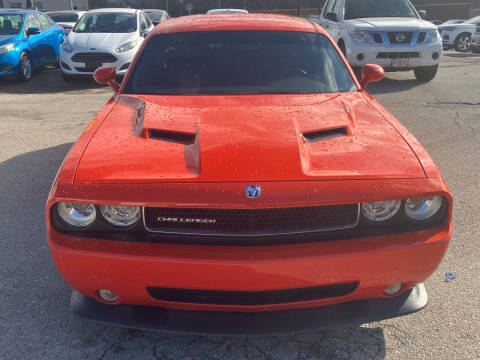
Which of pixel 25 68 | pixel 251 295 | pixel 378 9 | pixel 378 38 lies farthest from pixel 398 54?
pixel 251 295

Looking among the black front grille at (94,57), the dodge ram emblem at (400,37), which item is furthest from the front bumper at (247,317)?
the black front grille at (94,57)

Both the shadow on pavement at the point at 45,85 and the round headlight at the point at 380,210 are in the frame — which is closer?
the round headlight at the point at 380,210

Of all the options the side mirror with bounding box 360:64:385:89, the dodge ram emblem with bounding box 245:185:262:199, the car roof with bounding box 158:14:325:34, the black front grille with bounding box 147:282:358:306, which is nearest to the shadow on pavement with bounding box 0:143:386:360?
the black front grille with bounding box 147:282:358:306

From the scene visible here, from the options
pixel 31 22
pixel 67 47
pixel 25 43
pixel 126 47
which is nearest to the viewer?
pixel 126 47

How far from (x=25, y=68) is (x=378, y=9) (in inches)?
308

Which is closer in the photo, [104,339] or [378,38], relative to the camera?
[104,339]

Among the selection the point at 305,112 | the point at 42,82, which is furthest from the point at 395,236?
the point at 42,82

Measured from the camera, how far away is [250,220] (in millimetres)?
2195

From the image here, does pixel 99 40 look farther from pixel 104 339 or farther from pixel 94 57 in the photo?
pixel 104 339

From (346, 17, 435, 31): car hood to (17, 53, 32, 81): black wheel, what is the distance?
7066 millimetres

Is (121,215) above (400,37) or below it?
above

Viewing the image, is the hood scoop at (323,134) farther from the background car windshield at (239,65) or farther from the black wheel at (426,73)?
the black wheel at (426,73)

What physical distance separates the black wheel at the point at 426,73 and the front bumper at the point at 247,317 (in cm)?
877

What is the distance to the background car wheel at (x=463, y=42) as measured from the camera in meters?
18.5
